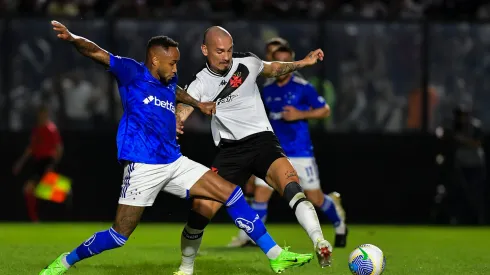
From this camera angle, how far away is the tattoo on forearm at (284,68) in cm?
988

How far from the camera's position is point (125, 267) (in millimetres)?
10219

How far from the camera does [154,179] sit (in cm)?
860

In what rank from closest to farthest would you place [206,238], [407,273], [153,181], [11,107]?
[153,181] < [407,273] < [206,238] < [11,107]

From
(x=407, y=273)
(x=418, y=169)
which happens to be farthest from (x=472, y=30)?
(x=407, y=273)

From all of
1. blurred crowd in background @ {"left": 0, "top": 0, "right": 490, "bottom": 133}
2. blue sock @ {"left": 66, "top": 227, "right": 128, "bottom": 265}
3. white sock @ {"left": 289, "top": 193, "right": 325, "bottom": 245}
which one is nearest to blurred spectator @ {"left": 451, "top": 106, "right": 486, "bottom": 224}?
blurred crowd in background @ {"left": 0, "top": 0, "right": 490, "bottom": 133}

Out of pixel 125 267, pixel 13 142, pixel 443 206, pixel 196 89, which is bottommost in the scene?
pixel 443 206

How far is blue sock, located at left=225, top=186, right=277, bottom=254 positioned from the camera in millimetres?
8758

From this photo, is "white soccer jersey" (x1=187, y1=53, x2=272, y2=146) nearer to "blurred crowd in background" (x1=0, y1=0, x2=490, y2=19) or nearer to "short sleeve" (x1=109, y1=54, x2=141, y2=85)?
"short sleeve" (x1=109, y1=54, x2=141, y2=85)

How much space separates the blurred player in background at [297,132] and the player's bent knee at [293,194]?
343 cm

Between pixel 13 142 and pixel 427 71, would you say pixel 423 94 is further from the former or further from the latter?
pixel 13 142

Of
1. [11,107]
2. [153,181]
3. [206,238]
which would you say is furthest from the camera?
[11,107]

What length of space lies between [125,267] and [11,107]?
31.2 ft

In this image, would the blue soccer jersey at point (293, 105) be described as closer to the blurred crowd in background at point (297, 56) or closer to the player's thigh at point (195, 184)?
the player's thigh at point (195, 184)

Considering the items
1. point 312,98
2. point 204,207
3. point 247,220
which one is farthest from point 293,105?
point 247,220
